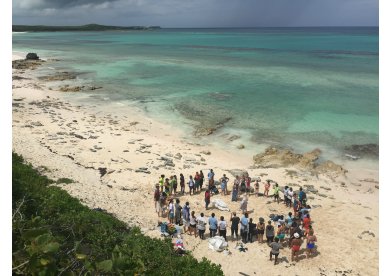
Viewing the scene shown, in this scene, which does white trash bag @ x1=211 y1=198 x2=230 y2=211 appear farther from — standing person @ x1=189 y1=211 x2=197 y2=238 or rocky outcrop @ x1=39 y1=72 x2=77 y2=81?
rocky outcrop @ x1=39 y1=72 x2=77 y2=81

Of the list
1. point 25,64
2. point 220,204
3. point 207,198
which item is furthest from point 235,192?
point 25,64

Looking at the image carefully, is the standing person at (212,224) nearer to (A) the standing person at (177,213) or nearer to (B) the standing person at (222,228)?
(B) the standing person at (222,228)

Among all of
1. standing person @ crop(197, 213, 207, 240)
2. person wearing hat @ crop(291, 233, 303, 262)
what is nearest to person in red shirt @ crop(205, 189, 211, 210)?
standing person @ crop(197, 213, 207, 240)

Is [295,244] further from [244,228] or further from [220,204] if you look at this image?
[220,204]

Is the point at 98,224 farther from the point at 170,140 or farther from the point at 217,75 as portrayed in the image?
the point at 217,75

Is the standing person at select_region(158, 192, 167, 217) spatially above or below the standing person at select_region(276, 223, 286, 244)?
above

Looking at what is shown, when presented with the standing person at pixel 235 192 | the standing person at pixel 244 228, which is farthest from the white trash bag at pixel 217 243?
the standing person at pixel 235 192
